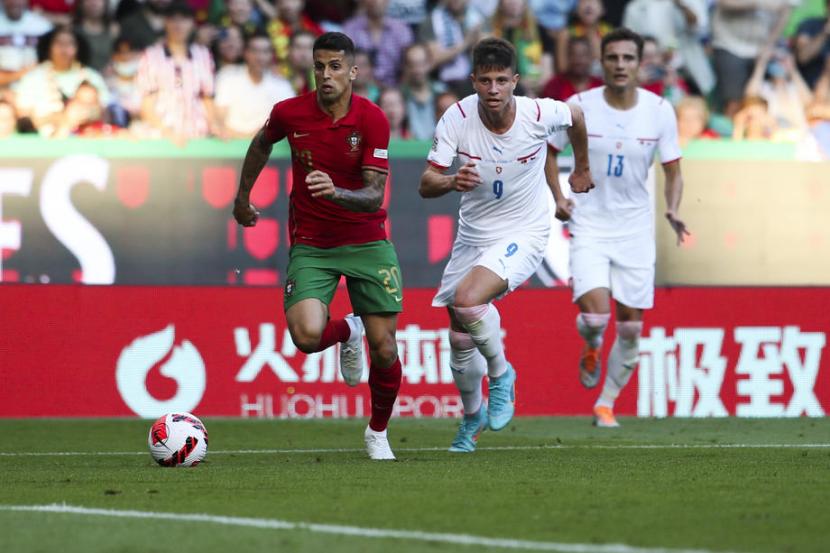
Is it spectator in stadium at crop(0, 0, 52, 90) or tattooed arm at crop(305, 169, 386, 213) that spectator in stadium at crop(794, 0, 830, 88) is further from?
tattooed arm at crop(305, 169, 386, 213)

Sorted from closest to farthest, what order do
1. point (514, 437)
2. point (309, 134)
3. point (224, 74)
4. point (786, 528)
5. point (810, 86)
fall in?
1. point (786, 528)
2. point (309, 134)
3. point (514, 437)
4. point (224, 74)
5. point (810, 86)

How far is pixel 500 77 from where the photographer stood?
9.80 metres

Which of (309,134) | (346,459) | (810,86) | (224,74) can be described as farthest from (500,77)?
(810,86)

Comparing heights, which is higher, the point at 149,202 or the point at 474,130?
the point at 474,130

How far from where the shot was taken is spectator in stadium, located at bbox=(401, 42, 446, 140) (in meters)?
17.1

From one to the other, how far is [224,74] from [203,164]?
1.58 meters

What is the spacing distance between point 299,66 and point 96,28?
6.99ft

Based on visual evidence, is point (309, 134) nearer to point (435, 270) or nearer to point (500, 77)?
point (500, 77)

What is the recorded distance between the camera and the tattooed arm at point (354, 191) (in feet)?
29.1

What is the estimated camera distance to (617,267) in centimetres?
1280

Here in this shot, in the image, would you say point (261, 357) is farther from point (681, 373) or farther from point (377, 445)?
point (377, 445)

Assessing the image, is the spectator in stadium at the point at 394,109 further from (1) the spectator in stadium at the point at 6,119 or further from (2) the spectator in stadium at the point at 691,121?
(1) the spectator in stadium at the point at 6,119

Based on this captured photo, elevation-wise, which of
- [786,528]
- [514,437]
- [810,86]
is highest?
[810,86]

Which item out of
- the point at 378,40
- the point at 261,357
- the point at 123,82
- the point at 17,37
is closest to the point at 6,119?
the point at 123,82
